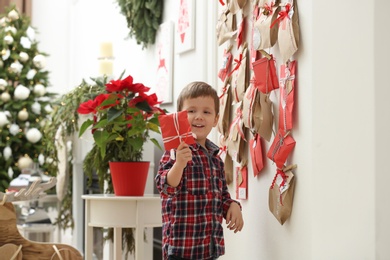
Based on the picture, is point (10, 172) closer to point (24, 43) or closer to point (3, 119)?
point (3, 119)

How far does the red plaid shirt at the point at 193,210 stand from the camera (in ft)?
7.43

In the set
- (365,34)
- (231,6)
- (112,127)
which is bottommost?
(112,127)

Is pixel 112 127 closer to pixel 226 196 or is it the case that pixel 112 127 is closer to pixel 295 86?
pixel 226 196

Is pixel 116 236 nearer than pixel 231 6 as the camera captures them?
No

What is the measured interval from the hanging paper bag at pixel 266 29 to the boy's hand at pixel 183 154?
52 cm

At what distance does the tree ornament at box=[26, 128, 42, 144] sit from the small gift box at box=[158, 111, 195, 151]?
165 inches

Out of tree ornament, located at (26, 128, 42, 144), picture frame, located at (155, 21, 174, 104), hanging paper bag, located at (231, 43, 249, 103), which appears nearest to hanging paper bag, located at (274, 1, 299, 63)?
hanging paper bag, located at (231, 43, 249, 103)

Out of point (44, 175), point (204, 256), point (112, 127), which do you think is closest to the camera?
point (204, 256)

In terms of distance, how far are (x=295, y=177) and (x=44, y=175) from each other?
14.0ft

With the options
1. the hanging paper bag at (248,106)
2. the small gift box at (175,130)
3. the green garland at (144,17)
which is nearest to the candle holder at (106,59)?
the green garland at (144,17)

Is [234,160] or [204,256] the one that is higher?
[234,160]

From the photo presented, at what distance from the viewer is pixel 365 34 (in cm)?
214

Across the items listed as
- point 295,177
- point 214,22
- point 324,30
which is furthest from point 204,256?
point 214,22

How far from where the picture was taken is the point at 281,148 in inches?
92.3
